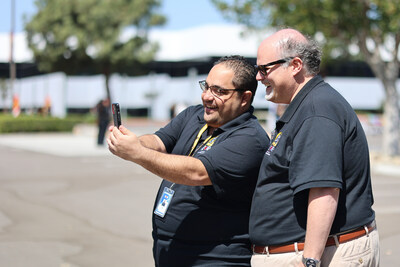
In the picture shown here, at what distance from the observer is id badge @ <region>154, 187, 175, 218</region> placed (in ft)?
10.3

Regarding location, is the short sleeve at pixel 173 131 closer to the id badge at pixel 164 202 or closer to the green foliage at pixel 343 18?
the id badge at pixel 164 202

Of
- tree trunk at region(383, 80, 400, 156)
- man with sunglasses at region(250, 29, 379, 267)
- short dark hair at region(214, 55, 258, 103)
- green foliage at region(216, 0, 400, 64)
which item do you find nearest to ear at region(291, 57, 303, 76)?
man with sunglasses at region(250, 29, 379, 267)

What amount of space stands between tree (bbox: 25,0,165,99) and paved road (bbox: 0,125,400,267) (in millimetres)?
26318

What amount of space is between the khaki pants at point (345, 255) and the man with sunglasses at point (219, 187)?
0.39m

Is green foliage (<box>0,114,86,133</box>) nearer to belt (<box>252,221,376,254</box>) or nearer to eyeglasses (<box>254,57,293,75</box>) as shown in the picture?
eyeglasses (<box>254,57,293,75</box>)

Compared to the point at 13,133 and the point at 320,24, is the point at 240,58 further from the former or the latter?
the point at 13,133

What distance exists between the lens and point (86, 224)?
26.4ft

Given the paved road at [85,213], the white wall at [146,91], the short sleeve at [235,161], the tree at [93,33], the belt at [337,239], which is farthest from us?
the white wall at [146,91]

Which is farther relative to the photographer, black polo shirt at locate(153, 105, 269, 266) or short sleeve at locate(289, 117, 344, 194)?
black polo shirt at locate(153, 105, 269, 266)

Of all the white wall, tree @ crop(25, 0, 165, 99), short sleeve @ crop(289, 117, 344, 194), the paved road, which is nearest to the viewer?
short sleeve @ crop(289, 117, 344, 194)

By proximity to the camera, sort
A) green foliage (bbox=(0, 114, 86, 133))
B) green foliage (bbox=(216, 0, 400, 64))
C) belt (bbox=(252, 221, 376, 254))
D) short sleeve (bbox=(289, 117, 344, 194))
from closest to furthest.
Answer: short sleeve (bbox=(289, 117, 344, 194)) → belt (bbox=(252, 221, 376, 254)) → green foliage (bbox=(216, 0, 400, 64)) → green foliage (bbox=(0, 114, 86, 133))

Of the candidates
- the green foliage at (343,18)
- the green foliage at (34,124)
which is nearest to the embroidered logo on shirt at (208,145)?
the green foliage at (343,18)

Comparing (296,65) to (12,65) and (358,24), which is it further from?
(12,65)

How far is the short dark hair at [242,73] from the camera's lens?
3076mm
